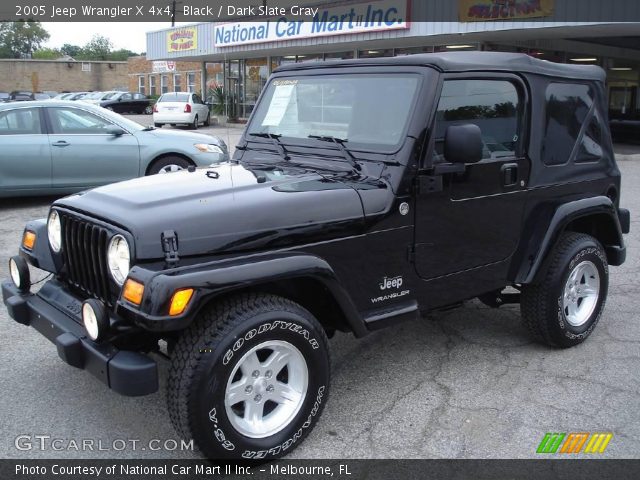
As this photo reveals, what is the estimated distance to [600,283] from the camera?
15.1 feet

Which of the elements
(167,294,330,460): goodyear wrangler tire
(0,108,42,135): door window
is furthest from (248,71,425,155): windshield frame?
(0,108,42,135): door window

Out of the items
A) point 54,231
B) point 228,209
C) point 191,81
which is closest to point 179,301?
point 228,209

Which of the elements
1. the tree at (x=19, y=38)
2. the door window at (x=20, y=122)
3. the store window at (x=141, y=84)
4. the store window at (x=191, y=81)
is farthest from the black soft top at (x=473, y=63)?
the tree at (x=19, y=38)

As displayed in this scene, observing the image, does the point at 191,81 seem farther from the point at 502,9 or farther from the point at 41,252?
the point at 41,252

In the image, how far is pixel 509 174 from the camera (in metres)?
3.95

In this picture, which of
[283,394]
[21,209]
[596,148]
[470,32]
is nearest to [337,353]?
[283,394]

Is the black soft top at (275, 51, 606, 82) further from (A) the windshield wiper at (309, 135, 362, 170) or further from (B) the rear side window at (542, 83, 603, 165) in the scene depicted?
(A) the windshield wiper at (309, 135, 362, 170)

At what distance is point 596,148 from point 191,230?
3.21m

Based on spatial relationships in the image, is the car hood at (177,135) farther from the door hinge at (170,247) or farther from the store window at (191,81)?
the store window at (191,81)

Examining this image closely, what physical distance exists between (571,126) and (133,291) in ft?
10.5

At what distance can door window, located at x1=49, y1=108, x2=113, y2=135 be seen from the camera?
8945mm

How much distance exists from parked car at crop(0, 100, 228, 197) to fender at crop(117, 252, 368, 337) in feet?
20.0

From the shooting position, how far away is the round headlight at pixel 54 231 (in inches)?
137

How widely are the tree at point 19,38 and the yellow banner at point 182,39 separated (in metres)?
79.0
